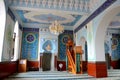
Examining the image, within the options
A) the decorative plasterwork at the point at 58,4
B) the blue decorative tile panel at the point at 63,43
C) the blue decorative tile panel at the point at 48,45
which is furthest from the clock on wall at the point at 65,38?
the decorative plasterwork at the point at 58,4

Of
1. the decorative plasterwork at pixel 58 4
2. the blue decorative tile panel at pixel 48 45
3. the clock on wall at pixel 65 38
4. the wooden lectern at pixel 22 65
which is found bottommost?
the wooden lectern at pixel 22 65

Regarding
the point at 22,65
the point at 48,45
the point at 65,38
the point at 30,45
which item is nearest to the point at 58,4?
the point at 48,45

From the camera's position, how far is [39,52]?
10.6 meters

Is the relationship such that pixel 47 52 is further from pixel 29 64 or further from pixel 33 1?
pixel 33 1

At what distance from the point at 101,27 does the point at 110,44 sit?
5.72 meters

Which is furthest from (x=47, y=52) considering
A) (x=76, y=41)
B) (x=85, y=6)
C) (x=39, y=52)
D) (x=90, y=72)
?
(x=85, y=6)

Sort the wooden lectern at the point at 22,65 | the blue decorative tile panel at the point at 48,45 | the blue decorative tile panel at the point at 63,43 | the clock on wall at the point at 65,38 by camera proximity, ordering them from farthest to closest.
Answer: the clock on wall at the point at 65,38 → the blue decorative tile panel at the point at 63,43 → the blue decorative tile panel at the point at 48,45 → the wooden lectern at the point at 22,65

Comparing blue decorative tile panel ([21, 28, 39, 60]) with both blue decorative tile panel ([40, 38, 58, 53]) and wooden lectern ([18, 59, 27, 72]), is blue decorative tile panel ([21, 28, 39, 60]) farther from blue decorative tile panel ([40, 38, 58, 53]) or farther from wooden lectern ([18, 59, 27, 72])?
wooden lectern ([18, 59, 27, 72])

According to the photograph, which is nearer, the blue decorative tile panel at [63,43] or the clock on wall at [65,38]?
the blue decorative tile panel at [63,43]

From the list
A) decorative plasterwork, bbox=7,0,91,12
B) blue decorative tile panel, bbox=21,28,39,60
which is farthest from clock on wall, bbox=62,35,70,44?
decorative plasterwork, bbox=7,0,91,12

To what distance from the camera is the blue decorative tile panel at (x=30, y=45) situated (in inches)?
420

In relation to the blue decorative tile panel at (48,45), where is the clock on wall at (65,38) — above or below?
above

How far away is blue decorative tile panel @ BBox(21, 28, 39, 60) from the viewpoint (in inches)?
420

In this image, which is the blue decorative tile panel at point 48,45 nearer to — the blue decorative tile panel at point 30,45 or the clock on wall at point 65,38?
the blue decorative tile panel at point 30,45
